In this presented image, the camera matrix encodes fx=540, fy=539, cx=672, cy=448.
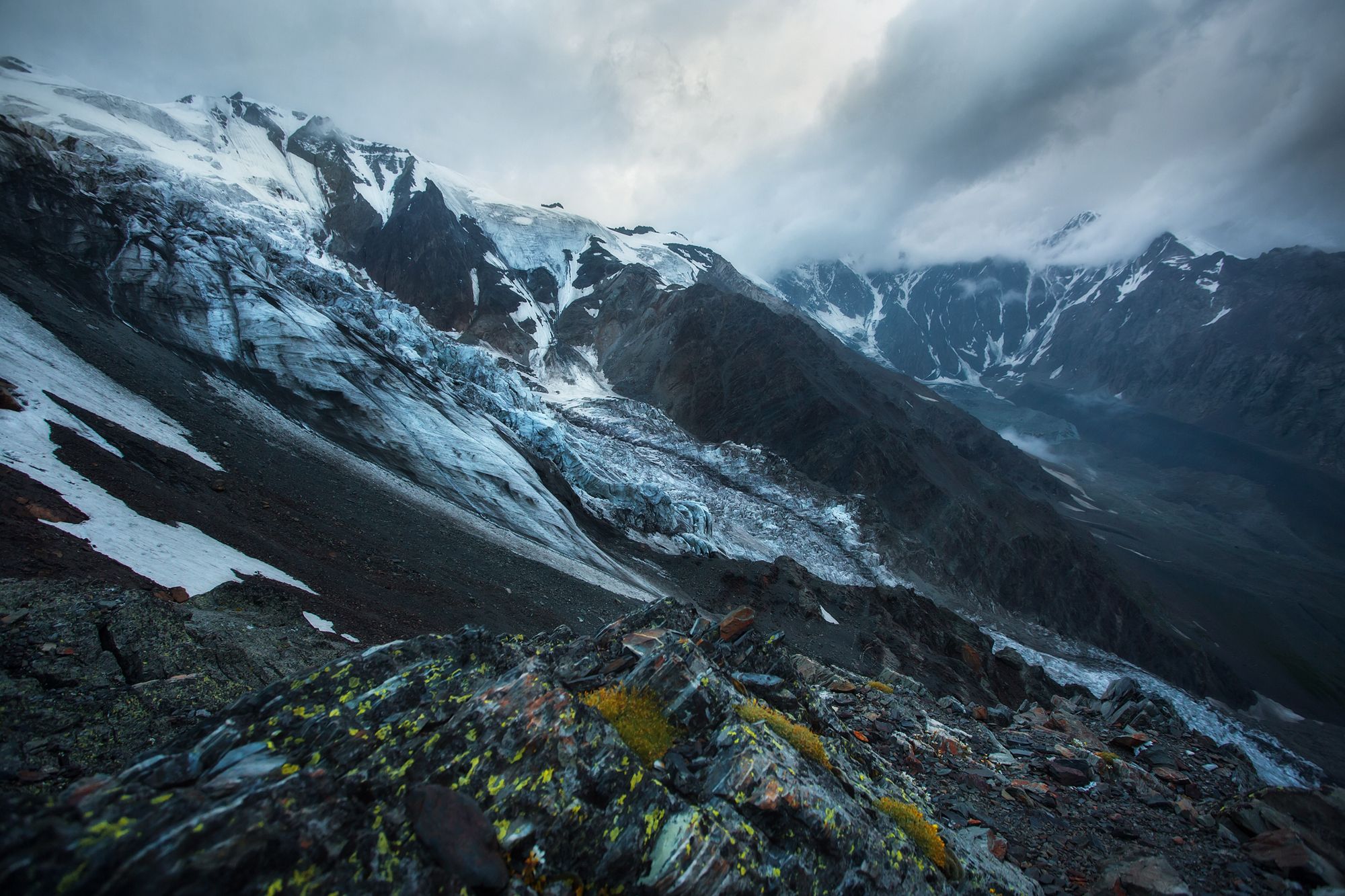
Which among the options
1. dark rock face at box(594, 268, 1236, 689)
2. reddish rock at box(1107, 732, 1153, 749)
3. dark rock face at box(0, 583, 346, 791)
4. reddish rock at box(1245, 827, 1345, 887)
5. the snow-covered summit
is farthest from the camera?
the snow-covered summit

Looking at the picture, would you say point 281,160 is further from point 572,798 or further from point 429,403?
point 572,798

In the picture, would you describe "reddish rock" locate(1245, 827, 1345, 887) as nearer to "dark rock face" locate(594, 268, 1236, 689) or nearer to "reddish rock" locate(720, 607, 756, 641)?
"reddish rock" locate(720, 607, 756, 641)

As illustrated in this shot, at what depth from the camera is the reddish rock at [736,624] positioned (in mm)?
14117

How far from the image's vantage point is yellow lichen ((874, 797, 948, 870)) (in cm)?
737

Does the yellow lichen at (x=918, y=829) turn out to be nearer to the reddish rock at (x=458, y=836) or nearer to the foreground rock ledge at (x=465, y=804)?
the foreground rock ledge at (x=465, y=804)

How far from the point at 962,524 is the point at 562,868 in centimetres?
8069

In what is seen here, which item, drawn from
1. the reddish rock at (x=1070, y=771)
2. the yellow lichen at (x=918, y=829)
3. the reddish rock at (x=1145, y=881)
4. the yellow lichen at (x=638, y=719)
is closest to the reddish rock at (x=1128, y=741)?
the reddish rock at (x=1070, y=771)

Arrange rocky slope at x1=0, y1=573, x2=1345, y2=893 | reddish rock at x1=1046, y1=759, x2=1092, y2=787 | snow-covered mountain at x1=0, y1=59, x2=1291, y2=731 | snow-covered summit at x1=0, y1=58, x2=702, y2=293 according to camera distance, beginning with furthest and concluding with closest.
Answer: snow-covered summit at x1=0, y1=58, x2=702, y2=293 < snow-covered mountain at x1=0, y1=59, x2=1291, y2=731 < reddish rock at x1=1046, y1=759, x2=1092, y2=787 < rocky slope at x1=0, y1=573, x2=1345, y2=893

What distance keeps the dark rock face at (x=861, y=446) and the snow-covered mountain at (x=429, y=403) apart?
50 centimetres

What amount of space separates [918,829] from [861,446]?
248 ft

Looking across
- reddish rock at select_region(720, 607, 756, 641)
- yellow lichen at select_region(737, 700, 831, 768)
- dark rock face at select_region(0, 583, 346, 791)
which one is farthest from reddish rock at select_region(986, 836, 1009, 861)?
dark rock face at select_region(0, 583, 346, 791)

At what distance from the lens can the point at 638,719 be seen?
7.46 m

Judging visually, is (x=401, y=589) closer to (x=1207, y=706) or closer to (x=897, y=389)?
(x=1207, y=706)

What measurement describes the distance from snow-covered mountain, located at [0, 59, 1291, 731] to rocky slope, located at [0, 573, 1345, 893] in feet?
32.3
